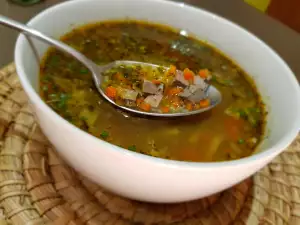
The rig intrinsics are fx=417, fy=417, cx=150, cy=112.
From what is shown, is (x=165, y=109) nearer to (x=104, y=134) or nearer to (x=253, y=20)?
(x=104, y=134)

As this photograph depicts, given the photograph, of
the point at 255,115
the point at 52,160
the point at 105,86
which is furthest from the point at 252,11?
the point at 52,160

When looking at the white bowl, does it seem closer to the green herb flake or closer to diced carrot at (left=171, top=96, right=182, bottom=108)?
the green herb flake

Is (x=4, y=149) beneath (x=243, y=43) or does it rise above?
beneath

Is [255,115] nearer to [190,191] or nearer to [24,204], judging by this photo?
[190,191]

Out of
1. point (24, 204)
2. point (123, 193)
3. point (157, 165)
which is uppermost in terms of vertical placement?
point (157, 165)

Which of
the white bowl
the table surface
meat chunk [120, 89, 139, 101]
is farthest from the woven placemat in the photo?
the table surface

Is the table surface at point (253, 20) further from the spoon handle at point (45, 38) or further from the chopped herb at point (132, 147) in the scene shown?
the chopped herb at point (132, 147)
